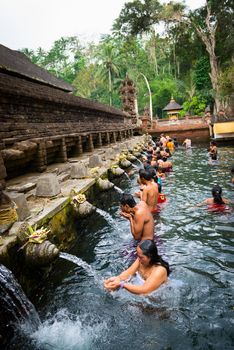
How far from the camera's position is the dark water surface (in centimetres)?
360

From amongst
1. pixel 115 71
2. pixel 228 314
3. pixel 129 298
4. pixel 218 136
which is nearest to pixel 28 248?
pixel 129 298

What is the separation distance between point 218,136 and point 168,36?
18937mm

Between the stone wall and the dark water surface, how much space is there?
211 centimetres

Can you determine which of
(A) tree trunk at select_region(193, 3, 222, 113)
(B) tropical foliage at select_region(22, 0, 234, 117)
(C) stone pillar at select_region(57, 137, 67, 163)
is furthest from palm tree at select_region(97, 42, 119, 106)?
(C) stone pillar at select_region(57, 137, 67, 163)

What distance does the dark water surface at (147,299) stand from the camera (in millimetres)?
3604

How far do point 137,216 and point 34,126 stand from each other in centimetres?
510

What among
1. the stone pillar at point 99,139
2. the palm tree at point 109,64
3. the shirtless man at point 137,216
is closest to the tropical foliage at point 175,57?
the palm tree at point 109,64

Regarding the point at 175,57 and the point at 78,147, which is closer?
the point at 78,147

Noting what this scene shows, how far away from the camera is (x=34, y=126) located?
29.1 ft

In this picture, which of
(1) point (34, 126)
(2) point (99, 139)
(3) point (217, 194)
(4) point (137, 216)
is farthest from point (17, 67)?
(4) point (137, 216)

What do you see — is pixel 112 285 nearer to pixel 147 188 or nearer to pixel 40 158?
pixel 147 188

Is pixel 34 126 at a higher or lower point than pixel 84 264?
higher

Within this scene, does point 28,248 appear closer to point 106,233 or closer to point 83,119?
point 106,233

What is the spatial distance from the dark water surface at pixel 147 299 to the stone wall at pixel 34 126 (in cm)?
211
